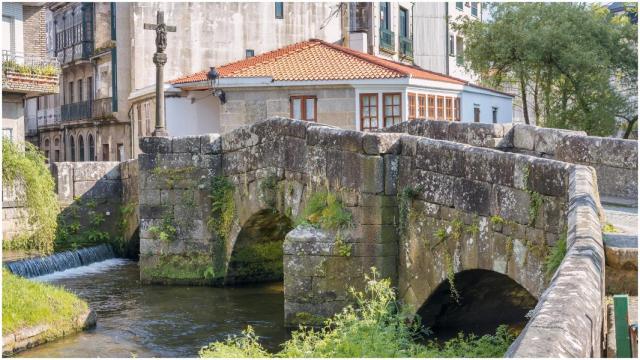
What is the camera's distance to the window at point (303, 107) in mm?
25219

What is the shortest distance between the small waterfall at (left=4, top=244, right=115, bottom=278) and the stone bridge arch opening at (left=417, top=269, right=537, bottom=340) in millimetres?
8767

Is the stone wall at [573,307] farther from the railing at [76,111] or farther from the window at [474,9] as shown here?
the window at [474,9]

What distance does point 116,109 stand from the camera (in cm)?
3366

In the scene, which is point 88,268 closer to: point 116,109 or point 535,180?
point 535,180

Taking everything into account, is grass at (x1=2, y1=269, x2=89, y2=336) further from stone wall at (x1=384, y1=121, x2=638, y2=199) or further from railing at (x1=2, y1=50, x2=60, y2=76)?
railing at (x1=2, y1=50, x2=60, y2=76)

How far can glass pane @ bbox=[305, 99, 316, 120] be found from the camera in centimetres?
2523

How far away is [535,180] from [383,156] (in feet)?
10.8

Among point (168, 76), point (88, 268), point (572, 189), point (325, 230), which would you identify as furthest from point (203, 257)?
point (168, 76)

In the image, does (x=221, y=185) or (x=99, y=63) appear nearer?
(x=221, y=185)

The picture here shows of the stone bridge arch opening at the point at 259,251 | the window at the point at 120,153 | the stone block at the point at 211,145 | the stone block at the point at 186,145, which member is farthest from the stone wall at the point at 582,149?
the window at the point at 120,153

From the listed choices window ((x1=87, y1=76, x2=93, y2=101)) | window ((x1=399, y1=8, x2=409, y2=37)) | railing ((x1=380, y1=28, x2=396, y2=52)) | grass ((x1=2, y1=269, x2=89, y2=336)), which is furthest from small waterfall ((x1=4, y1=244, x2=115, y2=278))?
window ((x1=399, y1=8, x2=409, y2=37))

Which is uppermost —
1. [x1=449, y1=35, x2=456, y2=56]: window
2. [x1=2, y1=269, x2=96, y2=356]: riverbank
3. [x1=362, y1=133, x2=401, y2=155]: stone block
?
[x1=449, y1=35, x2=456, y2=56]: window

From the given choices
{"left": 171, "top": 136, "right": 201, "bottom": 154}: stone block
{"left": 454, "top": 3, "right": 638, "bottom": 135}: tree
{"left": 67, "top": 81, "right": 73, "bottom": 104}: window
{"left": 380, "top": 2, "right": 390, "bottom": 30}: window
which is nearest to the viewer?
{"left": 171, "top": 136, "right": 201, "bottom": 154}: stone block

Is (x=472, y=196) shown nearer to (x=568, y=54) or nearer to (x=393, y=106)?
(x=393, y=106)
